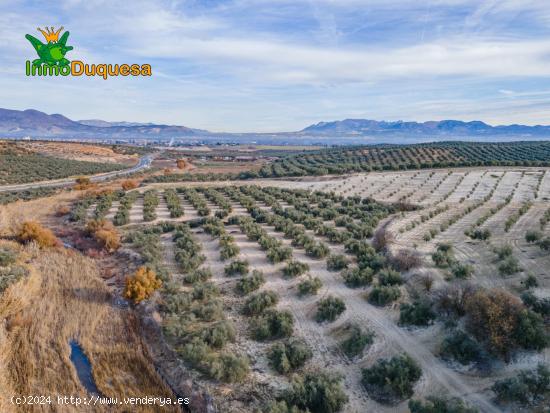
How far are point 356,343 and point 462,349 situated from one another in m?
2.70

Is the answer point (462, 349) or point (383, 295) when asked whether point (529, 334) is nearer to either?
point (462, 349)

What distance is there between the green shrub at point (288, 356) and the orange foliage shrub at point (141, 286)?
5766 millimetres

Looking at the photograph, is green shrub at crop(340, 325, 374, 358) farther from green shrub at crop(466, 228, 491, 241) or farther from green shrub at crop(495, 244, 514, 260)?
green shrub at crop(466, 228, 491, 241)

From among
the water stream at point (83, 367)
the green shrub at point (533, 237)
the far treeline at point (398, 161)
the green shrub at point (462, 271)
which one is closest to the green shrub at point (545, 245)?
the green shrub at point (533, 237)

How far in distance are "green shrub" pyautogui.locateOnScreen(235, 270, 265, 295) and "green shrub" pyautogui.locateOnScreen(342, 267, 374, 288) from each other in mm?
3287

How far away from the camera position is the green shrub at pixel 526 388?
9.05 m

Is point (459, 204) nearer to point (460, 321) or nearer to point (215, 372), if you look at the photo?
point (460, 321)

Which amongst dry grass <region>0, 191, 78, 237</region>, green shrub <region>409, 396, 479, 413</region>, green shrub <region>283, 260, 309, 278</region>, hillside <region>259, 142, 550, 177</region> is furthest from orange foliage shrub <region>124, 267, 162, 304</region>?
hillside <region>259, 142, 550, 177</region>

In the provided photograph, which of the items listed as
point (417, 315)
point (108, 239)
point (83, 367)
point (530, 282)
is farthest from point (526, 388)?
point (108, 239)

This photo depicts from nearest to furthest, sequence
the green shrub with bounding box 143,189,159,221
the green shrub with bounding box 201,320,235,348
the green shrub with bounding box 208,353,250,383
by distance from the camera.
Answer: the green shrub with bounding box 208,353,250,383, the green shrub with bounding box 201,320,235,348, the green shrub with bounding box 143,189,159,221

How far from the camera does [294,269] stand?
17.2m

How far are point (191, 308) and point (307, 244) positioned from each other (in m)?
8.48

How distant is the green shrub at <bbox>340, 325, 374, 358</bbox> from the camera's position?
456 inches

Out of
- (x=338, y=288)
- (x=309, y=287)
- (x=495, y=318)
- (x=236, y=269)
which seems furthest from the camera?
(x=236, y=269)
